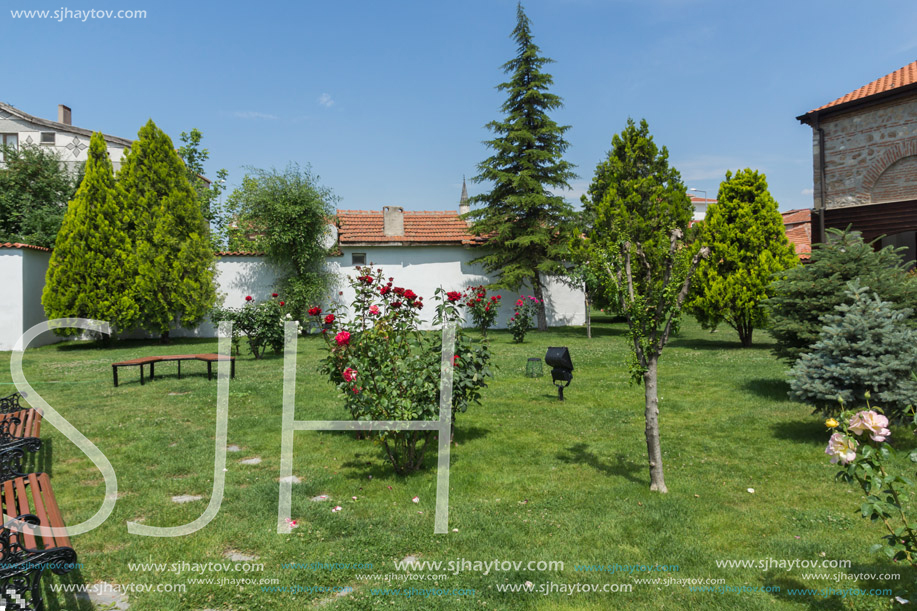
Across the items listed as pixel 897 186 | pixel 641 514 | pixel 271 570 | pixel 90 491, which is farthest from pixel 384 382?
pixel 897 186

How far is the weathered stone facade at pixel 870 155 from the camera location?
14.2 meters

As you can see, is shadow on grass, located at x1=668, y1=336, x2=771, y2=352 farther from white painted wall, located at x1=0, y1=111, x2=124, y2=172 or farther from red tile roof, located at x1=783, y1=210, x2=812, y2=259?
white painted wall, located at x1=0, y1=111, x2=124, y2=172

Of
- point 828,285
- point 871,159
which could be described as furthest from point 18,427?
point 871,159

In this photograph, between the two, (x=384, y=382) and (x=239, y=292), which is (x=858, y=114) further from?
(x=239, y=292)

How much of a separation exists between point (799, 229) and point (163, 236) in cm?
3687

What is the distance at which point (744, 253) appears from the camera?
13523 mm

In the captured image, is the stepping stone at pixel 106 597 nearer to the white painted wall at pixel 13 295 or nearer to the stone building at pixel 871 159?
the white painted wall at pixel 13 295

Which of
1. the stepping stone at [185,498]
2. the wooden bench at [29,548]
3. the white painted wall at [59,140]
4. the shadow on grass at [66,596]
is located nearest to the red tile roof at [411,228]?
the white painted wall at [59,140]

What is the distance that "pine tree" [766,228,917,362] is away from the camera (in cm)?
636

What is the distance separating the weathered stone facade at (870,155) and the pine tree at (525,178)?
8.18 m

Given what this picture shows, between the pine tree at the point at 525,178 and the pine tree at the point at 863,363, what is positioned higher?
the pine tree at the point at 525,178

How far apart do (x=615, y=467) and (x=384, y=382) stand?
8.02 feet

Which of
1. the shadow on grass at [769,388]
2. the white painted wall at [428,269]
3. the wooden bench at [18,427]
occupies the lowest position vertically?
the shadow on grass at [769,388]

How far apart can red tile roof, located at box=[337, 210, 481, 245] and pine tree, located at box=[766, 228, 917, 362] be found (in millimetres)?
14847
